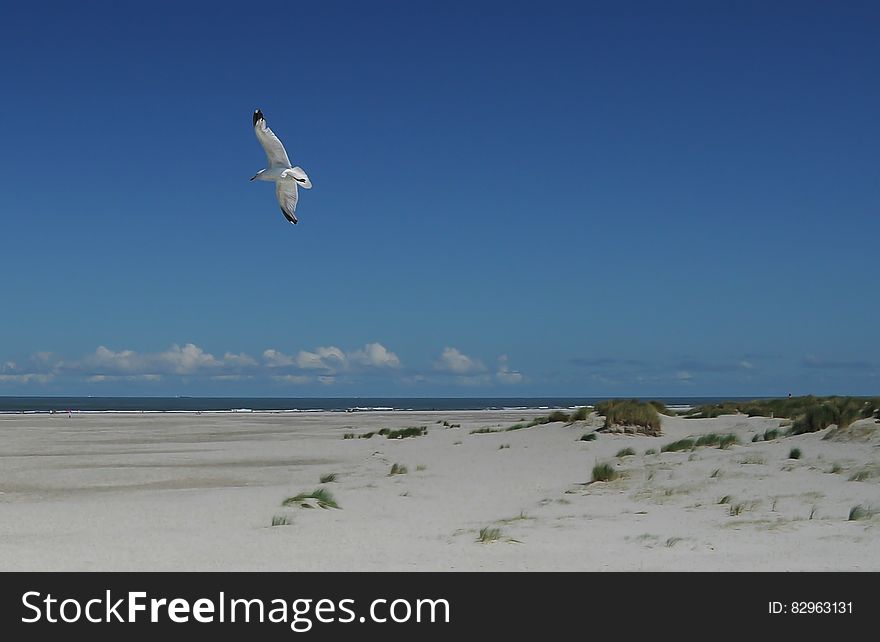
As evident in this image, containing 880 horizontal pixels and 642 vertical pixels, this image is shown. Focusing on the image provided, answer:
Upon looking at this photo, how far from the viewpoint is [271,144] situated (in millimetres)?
16672

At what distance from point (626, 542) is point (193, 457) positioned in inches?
867

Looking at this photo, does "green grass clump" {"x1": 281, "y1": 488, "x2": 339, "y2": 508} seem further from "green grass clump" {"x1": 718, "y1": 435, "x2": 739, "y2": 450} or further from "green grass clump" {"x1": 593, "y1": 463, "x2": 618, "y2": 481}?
"green grass clump" {"x1": 718, "y1": 435, "x2": 739, "y2": 450}

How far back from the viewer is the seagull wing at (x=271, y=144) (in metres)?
16.6

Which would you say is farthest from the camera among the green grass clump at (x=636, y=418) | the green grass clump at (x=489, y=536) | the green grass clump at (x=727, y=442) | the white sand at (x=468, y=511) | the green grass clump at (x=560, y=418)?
the green grass clump at (x=560, y=418)

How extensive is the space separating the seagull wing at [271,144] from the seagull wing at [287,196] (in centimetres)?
36

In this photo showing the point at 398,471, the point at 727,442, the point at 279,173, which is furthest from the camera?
the point at 727,442

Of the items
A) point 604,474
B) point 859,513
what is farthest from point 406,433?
point 859,513

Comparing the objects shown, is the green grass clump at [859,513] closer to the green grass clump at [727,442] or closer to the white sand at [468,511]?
the white sand at [468,511]

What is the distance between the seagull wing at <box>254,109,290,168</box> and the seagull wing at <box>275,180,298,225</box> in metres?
0.36

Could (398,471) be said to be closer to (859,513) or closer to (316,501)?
(316,501)

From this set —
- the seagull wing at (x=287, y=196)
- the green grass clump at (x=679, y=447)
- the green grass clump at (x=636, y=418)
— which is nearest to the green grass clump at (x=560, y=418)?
the green grass clump at (x=636, y=418)

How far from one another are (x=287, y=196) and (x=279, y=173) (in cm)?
61
